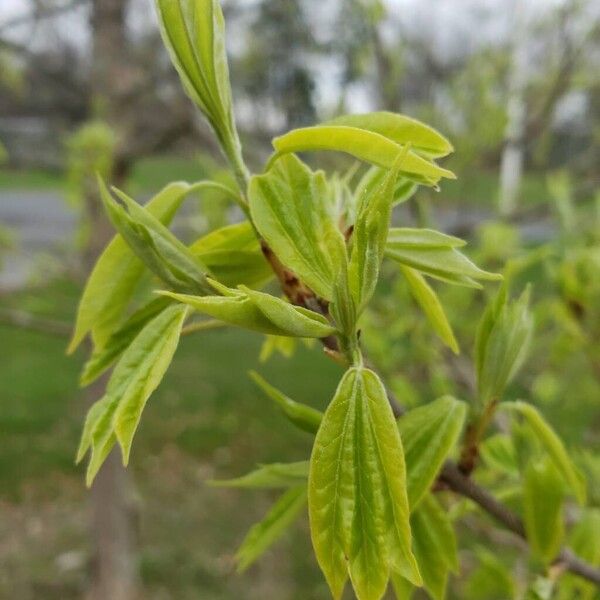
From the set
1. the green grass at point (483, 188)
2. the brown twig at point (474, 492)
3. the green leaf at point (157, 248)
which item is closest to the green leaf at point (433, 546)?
the brown twig at point (474, 492)

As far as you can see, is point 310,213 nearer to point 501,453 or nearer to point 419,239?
point 419,239

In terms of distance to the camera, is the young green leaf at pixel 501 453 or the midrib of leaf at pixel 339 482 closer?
the midrib of leaf at pixel 339 482

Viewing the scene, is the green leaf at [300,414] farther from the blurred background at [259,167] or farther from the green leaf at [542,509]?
the blurred background at [259,167]

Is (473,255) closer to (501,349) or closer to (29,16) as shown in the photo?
(501,349)

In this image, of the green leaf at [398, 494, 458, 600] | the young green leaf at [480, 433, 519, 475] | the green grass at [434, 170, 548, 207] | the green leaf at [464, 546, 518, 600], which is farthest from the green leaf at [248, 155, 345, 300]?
the green grass at [434, 170, 548, 207]

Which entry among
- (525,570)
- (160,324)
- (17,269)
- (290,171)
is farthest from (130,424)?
(17,269)
